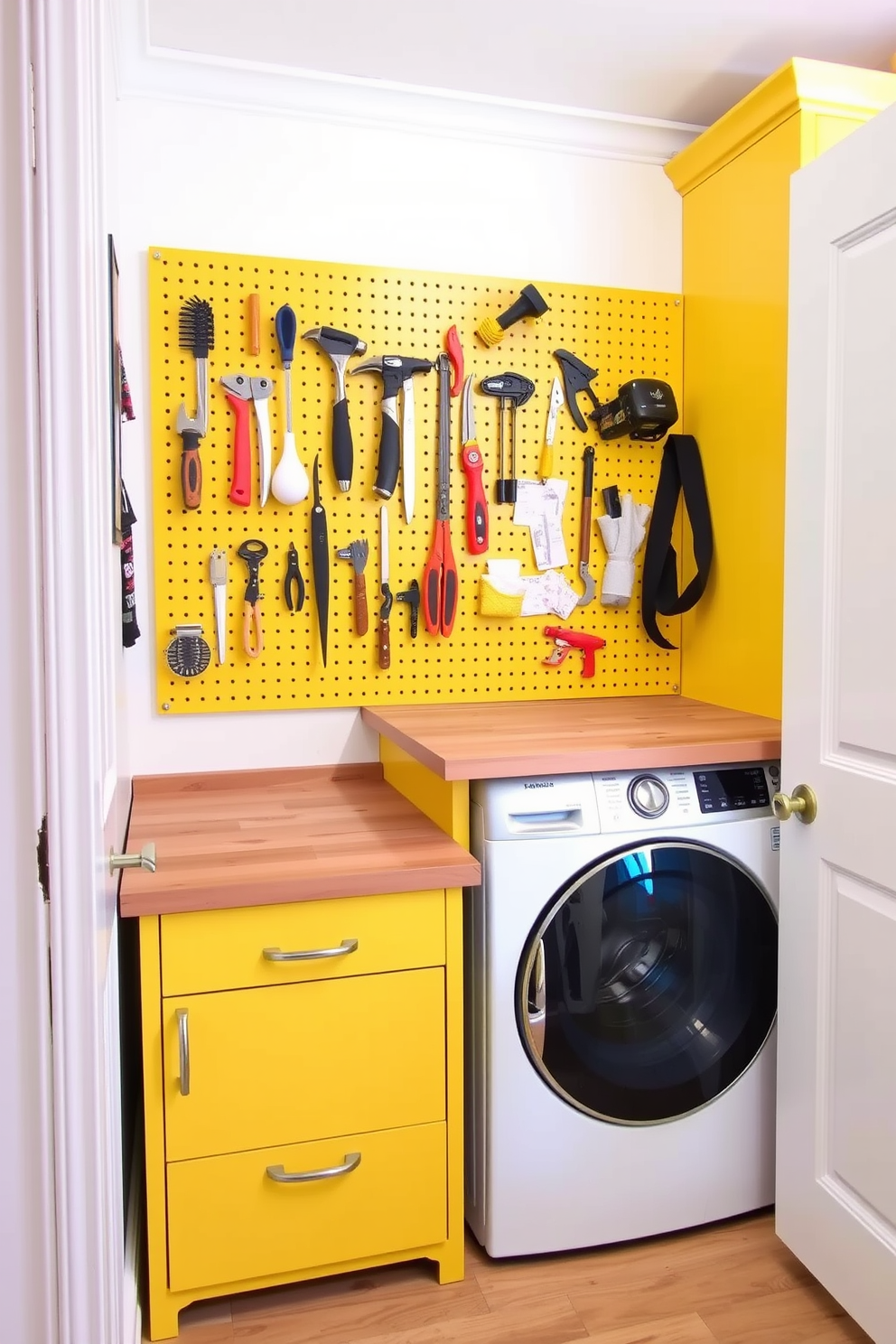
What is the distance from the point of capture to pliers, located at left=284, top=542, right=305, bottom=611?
213 cm

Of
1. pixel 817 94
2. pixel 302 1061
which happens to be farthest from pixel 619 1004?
pixel 817 94

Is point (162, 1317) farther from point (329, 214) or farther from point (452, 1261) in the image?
point (329, 214)

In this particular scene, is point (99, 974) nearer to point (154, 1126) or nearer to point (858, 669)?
point (154, 1126)

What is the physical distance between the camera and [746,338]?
212 centimetres

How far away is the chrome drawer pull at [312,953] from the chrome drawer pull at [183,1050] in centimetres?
15

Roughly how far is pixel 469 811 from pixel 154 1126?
0.70 m

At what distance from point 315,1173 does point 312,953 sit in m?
0.36

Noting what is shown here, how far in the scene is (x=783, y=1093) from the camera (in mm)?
1717

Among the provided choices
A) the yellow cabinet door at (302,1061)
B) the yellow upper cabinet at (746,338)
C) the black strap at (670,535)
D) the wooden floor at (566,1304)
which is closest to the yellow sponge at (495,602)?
the black strap at (670,535)

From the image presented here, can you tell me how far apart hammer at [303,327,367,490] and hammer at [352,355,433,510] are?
0.05m

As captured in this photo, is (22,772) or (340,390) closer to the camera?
(22,772)

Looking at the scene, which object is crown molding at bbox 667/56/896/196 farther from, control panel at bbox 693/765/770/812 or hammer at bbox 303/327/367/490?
control panel at bbox 693/765/770/812

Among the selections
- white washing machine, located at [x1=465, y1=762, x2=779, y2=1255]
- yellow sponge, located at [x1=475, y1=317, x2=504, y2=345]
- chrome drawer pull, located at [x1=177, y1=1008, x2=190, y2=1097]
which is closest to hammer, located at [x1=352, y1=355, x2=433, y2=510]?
yellow sponge, located at [x1=475, y1=317, x2=504, y2=345]

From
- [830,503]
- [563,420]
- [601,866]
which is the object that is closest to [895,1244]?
[601,866]
